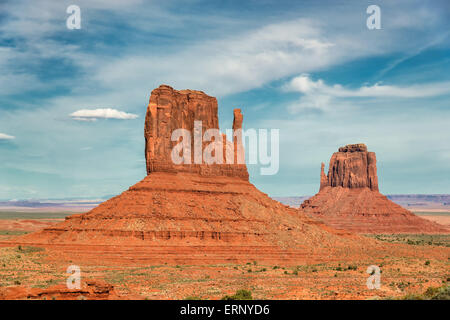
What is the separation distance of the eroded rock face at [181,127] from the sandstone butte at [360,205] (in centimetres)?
7520

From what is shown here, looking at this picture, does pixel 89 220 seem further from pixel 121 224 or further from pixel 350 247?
pixel 350 247

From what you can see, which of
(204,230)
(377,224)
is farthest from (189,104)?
(377,224)

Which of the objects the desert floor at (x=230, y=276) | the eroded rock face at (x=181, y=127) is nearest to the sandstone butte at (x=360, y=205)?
the eroded rock face at (x=181, y=127)

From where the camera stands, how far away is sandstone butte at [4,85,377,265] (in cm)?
6975

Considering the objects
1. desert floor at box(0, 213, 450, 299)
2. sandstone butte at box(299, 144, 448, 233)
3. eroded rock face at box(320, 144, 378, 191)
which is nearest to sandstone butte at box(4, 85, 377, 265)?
desert floor at box(0, 213, 450, 299)

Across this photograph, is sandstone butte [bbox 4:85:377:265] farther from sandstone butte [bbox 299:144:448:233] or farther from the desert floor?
sandstone butte [bbox 299:144:448:233]

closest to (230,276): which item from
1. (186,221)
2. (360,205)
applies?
(186,221)

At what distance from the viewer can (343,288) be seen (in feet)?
155

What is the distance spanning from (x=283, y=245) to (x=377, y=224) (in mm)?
96055

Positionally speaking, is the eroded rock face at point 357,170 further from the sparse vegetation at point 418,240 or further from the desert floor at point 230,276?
the desert floor at point 230,276

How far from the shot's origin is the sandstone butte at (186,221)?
229 ft

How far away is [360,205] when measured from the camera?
6969 inches

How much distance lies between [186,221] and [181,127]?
62.1 ft
